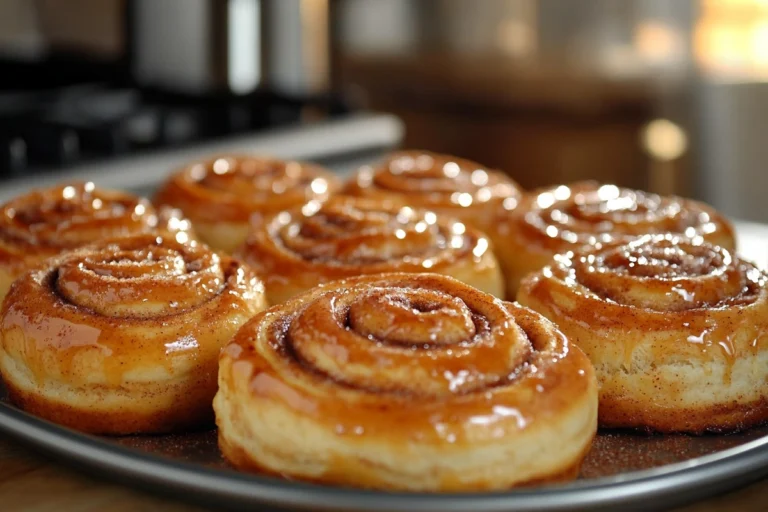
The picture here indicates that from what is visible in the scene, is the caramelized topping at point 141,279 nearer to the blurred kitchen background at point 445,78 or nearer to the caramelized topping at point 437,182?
the caramelized topping at point 437,182

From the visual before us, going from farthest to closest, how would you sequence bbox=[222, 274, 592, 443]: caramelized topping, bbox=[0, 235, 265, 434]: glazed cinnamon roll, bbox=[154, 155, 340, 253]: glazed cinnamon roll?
bbox=[154, 155, 340, 253]: glazed cinnamon roll < bbox=[0, 235, 265, 434]: glazed cinnamon roll < bbox=[222, 274, 592, 443]: caramelized topping

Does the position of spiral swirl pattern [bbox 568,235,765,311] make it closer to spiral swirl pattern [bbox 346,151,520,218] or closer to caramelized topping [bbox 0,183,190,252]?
spiral swirl pattern [bbox 346,151,520,218]

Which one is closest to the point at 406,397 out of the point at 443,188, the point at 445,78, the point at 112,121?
the point at 443,188

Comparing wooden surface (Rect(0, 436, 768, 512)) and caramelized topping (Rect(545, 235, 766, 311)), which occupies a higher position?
caramelized topping (Rect(545, 235, 766, 311))

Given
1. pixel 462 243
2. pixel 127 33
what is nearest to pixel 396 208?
pixel 462 243

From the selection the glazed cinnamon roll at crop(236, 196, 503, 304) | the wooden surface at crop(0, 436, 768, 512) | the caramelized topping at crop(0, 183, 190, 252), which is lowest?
the wooden surface at crop(0, 436, 768, 512)

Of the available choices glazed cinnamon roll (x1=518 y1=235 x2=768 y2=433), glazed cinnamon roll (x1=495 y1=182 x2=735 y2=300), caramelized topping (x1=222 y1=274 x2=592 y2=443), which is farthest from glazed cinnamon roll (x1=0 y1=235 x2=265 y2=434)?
glazed cinnamon roll (x1=495 y1=182 x2=735 y2=300)

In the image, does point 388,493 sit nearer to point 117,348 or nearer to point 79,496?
point 79,496
